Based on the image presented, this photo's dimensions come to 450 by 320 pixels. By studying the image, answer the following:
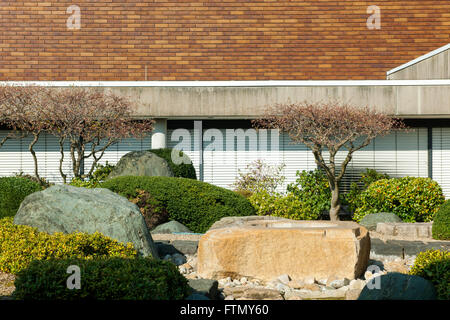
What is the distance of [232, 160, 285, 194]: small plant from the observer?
1544 cm

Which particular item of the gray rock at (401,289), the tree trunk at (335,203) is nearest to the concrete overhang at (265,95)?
the tree trunk at (335,203)

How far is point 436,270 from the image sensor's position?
19.2 feet

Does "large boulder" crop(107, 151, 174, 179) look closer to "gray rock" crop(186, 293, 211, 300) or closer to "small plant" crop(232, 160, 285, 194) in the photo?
"small plant" crop(232, 160, 285, 194)

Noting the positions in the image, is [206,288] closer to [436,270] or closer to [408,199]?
[436,270]

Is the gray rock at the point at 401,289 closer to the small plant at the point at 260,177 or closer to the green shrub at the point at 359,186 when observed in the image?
the green shrub at the point at 359,186

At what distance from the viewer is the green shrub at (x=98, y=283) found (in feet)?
15.9

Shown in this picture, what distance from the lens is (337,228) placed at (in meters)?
7.12

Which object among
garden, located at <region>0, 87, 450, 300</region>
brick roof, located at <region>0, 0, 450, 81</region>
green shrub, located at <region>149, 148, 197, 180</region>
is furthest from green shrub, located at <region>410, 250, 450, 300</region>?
brick roof, located at <region>0, 0, 450, 81</region>

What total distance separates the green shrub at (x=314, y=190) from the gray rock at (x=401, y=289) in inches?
325

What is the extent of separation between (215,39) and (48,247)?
1142cm

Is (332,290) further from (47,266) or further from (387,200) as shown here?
(387,200)

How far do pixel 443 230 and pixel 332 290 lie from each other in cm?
472

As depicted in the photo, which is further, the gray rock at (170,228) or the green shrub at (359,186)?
the green shrub at (359,186)

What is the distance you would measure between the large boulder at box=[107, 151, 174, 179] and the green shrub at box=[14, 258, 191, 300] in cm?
745
